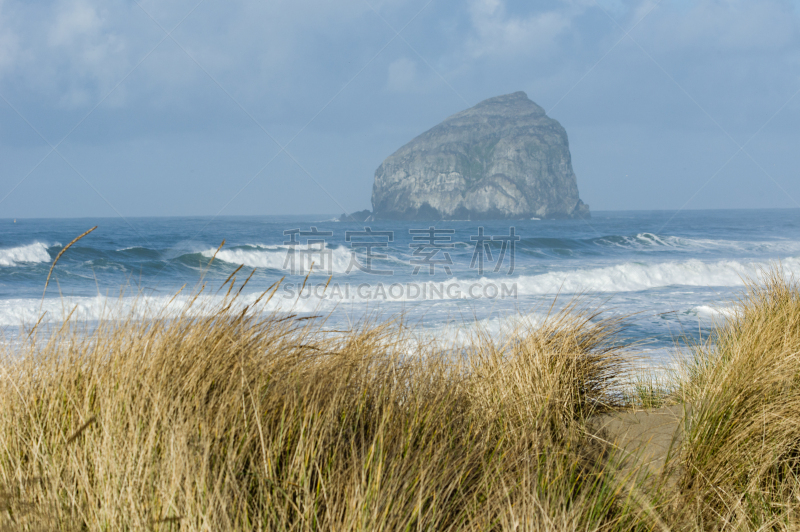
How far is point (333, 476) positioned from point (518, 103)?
10231 centimetres

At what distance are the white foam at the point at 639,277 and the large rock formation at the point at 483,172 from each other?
60.1m

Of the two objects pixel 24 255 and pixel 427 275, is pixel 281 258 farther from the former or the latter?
pixel 24 255

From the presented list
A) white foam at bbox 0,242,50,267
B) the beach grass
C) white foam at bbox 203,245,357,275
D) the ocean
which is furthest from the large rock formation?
the beach grass

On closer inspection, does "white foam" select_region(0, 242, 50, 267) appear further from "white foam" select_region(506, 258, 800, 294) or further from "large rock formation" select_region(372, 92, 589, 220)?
"large rock formation" select_region(372, 92, 589, 220)

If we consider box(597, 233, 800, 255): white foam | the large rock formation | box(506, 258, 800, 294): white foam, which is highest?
the large rock formation

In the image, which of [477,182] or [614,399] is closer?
[614,399]

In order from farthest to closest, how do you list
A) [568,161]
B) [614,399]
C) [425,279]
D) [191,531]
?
[568,161] → [425,279] → [614,399] → [191,531]

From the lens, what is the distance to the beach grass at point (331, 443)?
133cm

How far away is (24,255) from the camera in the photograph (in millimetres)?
18734

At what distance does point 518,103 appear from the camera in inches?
3750

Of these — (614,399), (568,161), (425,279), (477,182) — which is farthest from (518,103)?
(614,399)

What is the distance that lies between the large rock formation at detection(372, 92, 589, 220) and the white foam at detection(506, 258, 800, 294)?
60085 millimetres

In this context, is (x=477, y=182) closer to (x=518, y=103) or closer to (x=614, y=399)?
(x=518, y=103)

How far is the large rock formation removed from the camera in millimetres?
77938
